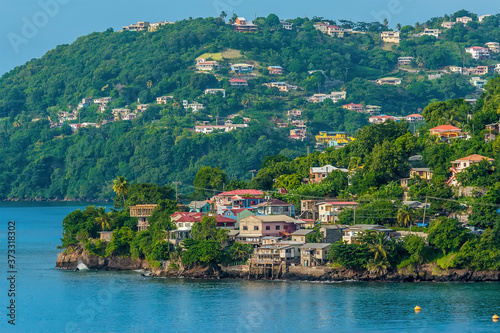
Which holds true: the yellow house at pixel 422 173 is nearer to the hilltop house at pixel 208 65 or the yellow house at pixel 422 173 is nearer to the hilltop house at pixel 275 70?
the hilltop house at pixel 208 65

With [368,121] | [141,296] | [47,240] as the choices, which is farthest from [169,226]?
[368,121]

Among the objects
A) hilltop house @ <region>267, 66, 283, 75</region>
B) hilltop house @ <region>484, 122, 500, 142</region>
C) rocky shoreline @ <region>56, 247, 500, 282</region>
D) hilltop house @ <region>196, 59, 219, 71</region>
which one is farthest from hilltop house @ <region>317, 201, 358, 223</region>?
hilltop house @ <region>267, 66, 283, 75</region>

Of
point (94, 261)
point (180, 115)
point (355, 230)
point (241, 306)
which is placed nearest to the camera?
point (241, 306)

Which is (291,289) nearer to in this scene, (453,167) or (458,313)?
(458,313)

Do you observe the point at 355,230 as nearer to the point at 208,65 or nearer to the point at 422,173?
the point at 422,173

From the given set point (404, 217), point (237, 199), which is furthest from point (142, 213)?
point (404, 217)
